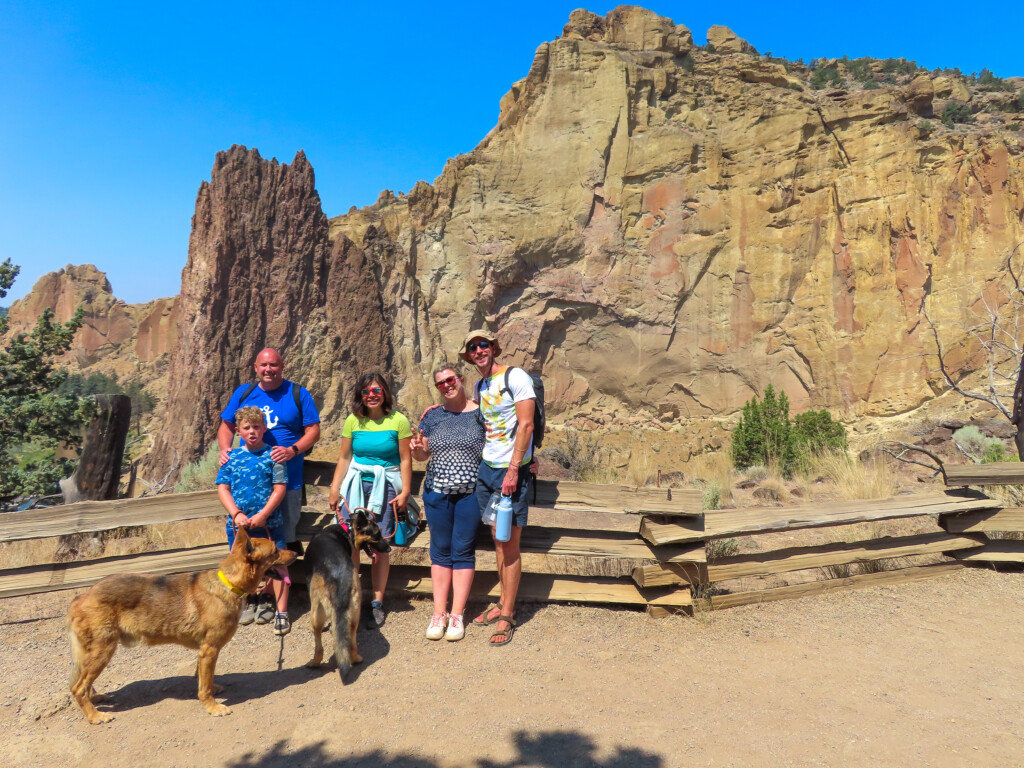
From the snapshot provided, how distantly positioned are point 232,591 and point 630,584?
114 inches

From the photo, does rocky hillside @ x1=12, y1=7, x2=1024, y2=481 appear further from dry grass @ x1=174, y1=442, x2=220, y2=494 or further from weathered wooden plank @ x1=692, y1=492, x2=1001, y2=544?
weathered wooden plank @ x1=692, y1=492, x2=1001, y2=544

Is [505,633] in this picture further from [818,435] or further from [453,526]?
[818,435]

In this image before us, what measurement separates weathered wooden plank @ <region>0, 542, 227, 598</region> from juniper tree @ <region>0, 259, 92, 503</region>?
6687 mm

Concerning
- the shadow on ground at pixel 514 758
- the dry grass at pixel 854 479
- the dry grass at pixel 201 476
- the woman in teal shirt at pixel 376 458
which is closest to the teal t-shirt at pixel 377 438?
the woman in teal shirt at pixel 376 458

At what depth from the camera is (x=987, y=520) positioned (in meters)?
5.41

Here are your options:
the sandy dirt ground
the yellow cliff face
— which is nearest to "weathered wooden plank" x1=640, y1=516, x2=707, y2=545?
the sandy dirt ground

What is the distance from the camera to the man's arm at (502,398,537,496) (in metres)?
4.05

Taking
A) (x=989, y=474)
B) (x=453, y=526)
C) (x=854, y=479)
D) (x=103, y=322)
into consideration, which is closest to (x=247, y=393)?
(x=453, y=526)

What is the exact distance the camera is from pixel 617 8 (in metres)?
23.3

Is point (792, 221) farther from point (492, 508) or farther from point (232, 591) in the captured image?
point (232, 591)

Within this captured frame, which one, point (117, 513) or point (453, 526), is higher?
point (453, 526)

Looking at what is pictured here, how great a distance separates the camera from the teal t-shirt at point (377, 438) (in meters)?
4.31

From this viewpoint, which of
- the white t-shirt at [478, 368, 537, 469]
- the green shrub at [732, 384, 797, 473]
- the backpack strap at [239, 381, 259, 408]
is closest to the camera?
the white t-shirt at [478, 368, 537, 469]

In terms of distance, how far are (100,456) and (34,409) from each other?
6.56 meters
